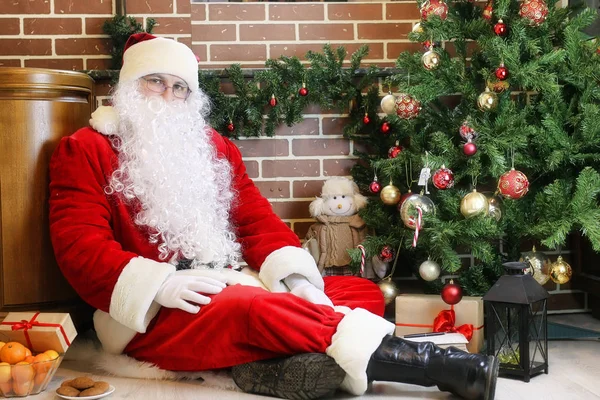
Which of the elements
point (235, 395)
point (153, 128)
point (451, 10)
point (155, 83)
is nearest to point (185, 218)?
point (153, 128)

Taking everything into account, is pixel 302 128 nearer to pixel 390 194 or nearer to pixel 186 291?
pixel 390 194

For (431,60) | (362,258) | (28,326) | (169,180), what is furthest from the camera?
(362,258)

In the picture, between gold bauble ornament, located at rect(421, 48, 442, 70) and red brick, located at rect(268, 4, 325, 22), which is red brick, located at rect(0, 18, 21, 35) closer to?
red brick, located at rect(268, 4, 325, 22)

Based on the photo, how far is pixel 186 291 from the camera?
2367mm

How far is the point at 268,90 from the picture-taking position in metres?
3.23

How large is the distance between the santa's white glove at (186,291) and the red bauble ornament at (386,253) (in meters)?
0.87

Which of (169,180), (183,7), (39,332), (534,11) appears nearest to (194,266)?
(169,180)

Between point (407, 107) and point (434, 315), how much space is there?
2.60ft

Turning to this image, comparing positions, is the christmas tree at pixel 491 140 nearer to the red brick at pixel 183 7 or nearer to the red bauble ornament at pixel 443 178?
the red bauble ornament at pixel 443 178

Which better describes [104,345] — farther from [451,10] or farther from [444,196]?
[451,10]

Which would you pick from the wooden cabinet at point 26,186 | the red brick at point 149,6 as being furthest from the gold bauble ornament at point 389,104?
the wooden cabinet at point 26,186

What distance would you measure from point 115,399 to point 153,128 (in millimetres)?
942

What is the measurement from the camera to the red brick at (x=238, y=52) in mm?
3359

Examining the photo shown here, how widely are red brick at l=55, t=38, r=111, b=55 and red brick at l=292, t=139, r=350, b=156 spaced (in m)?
0.92
